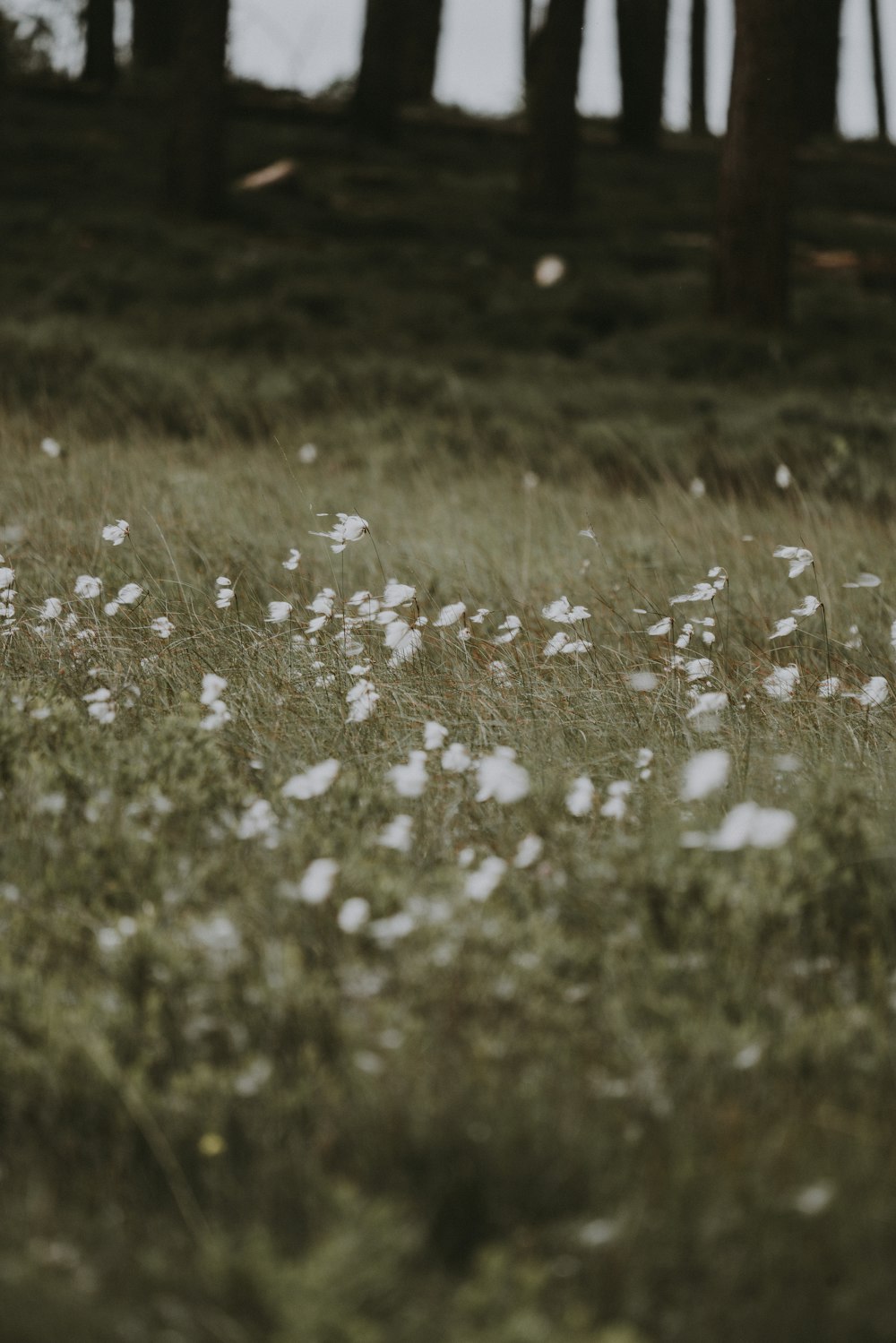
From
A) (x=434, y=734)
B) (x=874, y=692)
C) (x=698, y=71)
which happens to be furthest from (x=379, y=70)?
(x=434, y=734)

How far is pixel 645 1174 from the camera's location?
1738 mm

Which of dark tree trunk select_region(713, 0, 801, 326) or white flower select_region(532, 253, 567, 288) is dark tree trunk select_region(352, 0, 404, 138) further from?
dark tree trunk select_region(713, 0, 801, 326)

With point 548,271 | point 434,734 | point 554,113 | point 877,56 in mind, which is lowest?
point 548,271

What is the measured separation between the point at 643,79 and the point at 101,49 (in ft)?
33.4

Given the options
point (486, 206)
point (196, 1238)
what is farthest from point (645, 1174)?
point (486, 206)

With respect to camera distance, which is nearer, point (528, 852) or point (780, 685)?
point (528, 852)

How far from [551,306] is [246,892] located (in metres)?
11.0

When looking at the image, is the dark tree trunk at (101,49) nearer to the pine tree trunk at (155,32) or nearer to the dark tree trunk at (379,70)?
the pine tree trunk at (155,32)

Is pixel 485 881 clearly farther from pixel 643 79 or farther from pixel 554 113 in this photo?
pixel 643 79

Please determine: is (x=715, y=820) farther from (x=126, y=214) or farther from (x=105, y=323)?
(x=126, y=214)

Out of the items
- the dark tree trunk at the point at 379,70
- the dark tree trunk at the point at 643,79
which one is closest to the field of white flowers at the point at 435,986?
the dark tree trunk at the point at 379,70

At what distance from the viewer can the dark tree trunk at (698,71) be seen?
2822 centimetres

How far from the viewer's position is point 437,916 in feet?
7.21

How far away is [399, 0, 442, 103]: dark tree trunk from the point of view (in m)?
25.0
